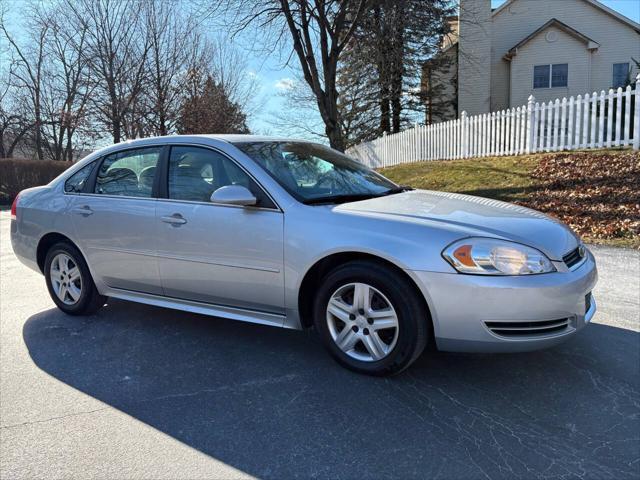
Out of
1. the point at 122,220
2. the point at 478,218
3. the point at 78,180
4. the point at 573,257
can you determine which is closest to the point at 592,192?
the point at 573,257

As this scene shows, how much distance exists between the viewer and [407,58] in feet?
83.7

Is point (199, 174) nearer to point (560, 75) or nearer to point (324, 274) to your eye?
point (324, 274)

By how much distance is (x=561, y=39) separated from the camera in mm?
25062

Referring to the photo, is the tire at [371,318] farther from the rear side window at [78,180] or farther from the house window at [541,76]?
the house window at [541,76]

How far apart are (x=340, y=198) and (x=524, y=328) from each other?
152 centimetres

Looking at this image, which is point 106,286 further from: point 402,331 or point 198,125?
point 198,125

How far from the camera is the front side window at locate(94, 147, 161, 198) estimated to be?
4.16 meters

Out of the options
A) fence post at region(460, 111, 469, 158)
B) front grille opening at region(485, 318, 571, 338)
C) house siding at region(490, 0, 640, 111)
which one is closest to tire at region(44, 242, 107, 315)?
front grille opening at region(485, 318, 571, 338)

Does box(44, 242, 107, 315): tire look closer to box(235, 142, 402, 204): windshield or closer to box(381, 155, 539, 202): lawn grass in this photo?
box(235, 142, 402, 204): windshield

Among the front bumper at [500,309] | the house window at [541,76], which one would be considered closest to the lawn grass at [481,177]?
the front bumper at [500,309]

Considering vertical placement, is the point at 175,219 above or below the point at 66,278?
above

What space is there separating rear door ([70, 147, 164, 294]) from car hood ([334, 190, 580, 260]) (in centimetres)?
166

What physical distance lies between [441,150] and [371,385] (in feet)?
48.7

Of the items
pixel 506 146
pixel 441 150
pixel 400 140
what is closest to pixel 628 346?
pixel 506 146
